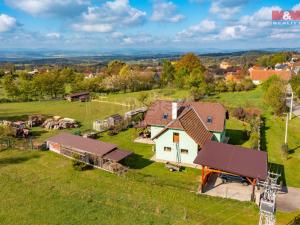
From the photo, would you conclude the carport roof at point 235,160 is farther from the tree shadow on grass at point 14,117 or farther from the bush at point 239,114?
the tree shadow on grass at point 14,117

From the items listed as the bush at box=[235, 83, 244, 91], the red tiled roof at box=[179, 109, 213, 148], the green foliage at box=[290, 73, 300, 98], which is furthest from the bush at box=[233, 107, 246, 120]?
the bush at box=[235, 83, 244, 91]

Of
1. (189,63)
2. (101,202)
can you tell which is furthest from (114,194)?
(189,63)

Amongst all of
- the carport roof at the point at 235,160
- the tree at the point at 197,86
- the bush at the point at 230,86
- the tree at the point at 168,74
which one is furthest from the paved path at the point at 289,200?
the tree at the point at 168,74

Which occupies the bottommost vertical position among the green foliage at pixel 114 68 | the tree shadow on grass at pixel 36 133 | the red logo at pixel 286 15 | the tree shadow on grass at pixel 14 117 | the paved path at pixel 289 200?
the paved path at pixel 289 200

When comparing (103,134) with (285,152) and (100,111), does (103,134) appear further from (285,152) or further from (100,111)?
(285,152)

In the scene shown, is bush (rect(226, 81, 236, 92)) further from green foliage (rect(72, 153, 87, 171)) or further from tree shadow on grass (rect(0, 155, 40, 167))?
tree shadow on grass (rect(0, 155, 40, 167))

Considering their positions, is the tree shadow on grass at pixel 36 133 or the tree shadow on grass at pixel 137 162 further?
the tree shadow on grass at pixel 36 133

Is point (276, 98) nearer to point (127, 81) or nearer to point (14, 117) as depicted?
point (14, 117)

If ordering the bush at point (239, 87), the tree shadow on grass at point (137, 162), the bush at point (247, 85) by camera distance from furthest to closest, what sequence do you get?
the bush at point (247, 85)
the bush at point (239, 87)
the tree shadow on grass at point (137, 162)
